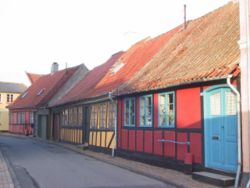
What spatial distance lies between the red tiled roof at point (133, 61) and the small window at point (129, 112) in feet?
4.90

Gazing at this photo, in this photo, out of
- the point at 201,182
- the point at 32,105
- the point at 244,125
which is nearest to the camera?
the point at 244,125

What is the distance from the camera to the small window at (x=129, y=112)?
16.3m

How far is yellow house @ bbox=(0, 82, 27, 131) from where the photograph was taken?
50506mm

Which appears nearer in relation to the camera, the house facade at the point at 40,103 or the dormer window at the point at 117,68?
Result: the dormer window at the point at 117,68

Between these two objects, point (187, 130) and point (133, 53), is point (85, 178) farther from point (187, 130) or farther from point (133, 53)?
point (133, 53)

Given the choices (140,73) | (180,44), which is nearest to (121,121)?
(140,73)

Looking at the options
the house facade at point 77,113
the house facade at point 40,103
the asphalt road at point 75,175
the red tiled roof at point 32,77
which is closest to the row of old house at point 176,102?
the house facade at point 77,113

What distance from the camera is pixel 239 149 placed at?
1005 centimetres

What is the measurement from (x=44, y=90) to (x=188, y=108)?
91.8ft

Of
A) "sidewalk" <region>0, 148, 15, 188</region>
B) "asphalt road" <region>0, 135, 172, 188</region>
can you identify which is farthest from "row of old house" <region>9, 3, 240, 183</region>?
"sidewalk" <region>0, 148, 15, 188</region>

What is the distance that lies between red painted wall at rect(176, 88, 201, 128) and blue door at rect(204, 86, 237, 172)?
44 cm

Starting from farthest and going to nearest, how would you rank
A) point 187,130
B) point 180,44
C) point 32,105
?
point 32,105, point 180,44, point 187,130

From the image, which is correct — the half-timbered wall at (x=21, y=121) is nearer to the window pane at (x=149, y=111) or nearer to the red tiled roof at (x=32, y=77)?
the red tiled roof at (x=32, y=77)

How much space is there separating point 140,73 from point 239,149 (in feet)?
25.8
